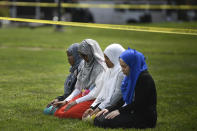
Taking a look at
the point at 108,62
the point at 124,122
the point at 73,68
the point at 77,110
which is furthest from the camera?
the point at 73,68

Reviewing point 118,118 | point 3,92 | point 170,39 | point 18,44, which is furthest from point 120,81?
point 170,39

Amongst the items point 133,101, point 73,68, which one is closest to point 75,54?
point 73,68

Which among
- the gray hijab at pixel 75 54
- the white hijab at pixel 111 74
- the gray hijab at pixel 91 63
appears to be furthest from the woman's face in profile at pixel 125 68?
the gray hijab at pixel 75 54

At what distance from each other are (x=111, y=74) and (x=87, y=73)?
0.53 meters

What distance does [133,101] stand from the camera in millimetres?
5793

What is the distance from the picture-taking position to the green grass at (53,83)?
653 cm

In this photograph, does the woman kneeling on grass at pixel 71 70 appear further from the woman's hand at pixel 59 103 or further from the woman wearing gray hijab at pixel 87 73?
the woman wearing gray hijab at pixel 87 73

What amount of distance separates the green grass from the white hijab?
18.4 inches

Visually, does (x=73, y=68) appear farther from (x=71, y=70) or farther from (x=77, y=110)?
(x=77, y=110)

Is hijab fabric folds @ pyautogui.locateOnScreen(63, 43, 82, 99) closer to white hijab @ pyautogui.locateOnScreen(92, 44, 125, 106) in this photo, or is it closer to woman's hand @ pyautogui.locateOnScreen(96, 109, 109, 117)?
white hijab @ pyautogui.locateOnScreen(92, 44, 125, 106)

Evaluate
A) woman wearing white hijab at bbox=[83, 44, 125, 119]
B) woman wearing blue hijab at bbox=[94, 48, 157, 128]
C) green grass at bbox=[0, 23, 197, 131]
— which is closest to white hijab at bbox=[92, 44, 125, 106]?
woman wearing white hijab at bbox=[83, 44, 125, 119]

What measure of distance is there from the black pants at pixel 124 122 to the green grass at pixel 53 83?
0.16 metres

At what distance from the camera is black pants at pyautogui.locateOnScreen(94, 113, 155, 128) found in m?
5.92

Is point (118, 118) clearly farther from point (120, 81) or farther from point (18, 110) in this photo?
point (18, 110)
